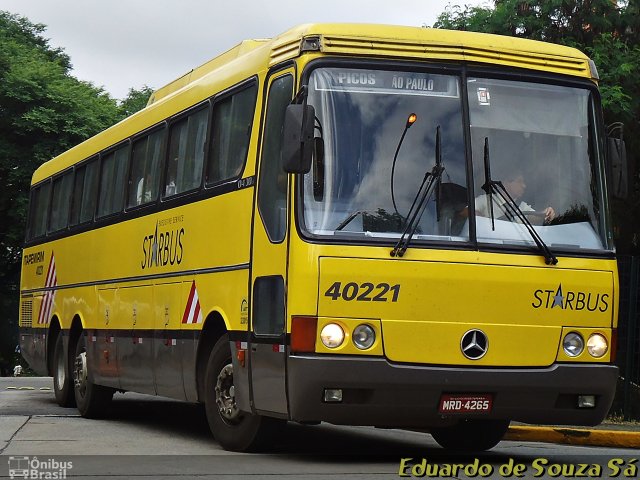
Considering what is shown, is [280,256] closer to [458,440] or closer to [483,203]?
[483,203]

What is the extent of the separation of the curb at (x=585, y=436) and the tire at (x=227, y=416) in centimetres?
397

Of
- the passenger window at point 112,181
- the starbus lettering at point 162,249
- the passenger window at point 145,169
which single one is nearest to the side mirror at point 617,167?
the starbus lettering at point 162,249

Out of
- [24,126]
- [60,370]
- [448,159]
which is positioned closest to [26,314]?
[60,370]

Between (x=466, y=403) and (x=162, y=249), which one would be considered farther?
(x=162, y=249)

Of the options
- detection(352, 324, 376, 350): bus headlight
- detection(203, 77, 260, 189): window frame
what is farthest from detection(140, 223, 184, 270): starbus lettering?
detection(352, 324, 376, 350): bus headlight

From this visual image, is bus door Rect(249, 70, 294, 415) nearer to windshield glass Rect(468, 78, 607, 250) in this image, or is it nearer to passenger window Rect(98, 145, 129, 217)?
windshield glass Rect(468, 78, 607, 250)

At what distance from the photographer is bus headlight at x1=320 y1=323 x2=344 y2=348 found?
33.1 ft

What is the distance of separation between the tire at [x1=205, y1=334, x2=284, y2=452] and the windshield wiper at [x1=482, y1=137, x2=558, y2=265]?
268cm

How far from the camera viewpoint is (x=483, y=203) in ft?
34.7

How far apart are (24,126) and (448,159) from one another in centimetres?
3406

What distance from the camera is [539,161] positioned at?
10867 mm

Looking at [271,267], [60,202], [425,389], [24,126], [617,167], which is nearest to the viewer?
[425,389]

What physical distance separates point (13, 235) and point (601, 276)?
33.8 m

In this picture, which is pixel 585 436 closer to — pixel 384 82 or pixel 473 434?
pixel 473 434
